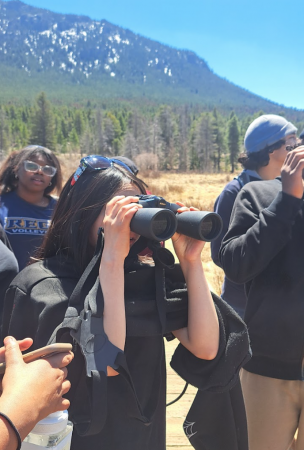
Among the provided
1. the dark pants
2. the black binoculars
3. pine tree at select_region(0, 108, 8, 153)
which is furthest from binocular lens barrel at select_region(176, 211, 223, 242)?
pine tree at select_region(0, 108, 8, 153)

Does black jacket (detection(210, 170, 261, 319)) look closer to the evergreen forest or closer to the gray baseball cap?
the gray baseball cap

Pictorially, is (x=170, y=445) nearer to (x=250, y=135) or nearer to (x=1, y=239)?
(x=1, y=239)

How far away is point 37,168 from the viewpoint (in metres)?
3.57

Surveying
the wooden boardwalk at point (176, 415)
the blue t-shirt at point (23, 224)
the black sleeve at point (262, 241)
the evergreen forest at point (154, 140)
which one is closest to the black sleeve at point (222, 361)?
the black sleeve at point (262, 241)

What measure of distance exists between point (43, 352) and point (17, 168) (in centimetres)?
276

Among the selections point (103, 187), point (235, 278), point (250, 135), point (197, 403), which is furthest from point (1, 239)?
point (250, 135)

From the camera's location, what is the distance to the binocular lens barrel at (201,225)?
1.37 m

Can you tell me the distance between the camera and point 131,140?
7150 centimetres

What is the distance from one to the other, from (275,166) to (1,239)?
185cm

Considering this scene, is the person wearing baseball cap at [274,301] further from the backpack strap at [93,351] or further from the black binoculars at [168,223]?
the backpack strap at [93,351]

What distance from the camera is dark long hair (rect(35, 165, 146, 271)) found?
1547 millimetres

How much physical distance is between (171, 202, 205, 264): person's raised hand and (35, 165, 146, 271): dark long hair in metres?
0.28

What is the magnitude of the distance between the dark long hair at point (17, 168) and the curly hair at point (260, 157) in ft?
5.57

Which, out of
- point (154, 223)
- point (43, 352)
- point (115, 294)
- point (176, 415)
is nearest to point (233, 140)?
point (176, 415)
